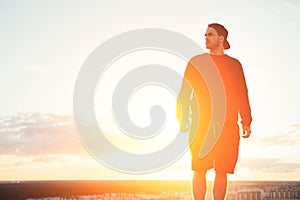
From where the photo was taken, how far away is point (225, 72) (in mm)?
8227

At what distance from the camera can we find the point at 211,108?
8125mm

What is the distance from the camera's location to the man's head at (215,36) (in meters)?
8.17

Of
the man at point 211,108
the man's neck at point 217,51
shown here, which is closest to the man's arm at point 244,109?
the man at point 211,108

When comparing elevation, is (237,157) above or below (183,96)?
below

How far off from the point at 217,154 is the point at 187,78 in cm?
127


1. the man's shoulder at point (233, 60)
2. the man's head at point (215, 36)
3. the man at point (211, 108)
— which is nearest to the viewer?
the man at point (211, 108)

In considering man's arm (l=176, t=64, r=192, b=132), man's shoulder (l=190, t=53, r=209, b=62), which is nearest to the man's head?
man's shoulder (l=190, t=53, r=209, b=62)

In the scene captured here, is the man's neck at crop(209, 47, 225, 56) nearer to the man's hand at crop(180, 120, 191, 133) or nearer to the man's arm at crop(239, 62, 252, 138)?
the man's arm at crop(239, 62, 252, 138)

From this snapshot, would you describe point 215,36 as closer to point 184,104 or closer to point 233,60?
point 233,60

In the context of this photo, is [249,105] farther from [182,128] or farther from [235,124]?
[182,128]

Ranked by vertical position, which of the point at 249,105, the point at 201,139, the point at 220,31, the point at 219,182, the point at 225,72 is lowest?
the point at 219,182

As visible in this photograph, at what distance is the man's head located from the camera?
8172 millimetres

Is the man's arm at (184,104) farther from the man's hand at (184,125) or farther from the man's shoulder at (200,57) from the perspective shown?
the man's shoulder at (200,57)

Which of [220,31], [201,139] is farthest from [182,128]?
[220,31]
